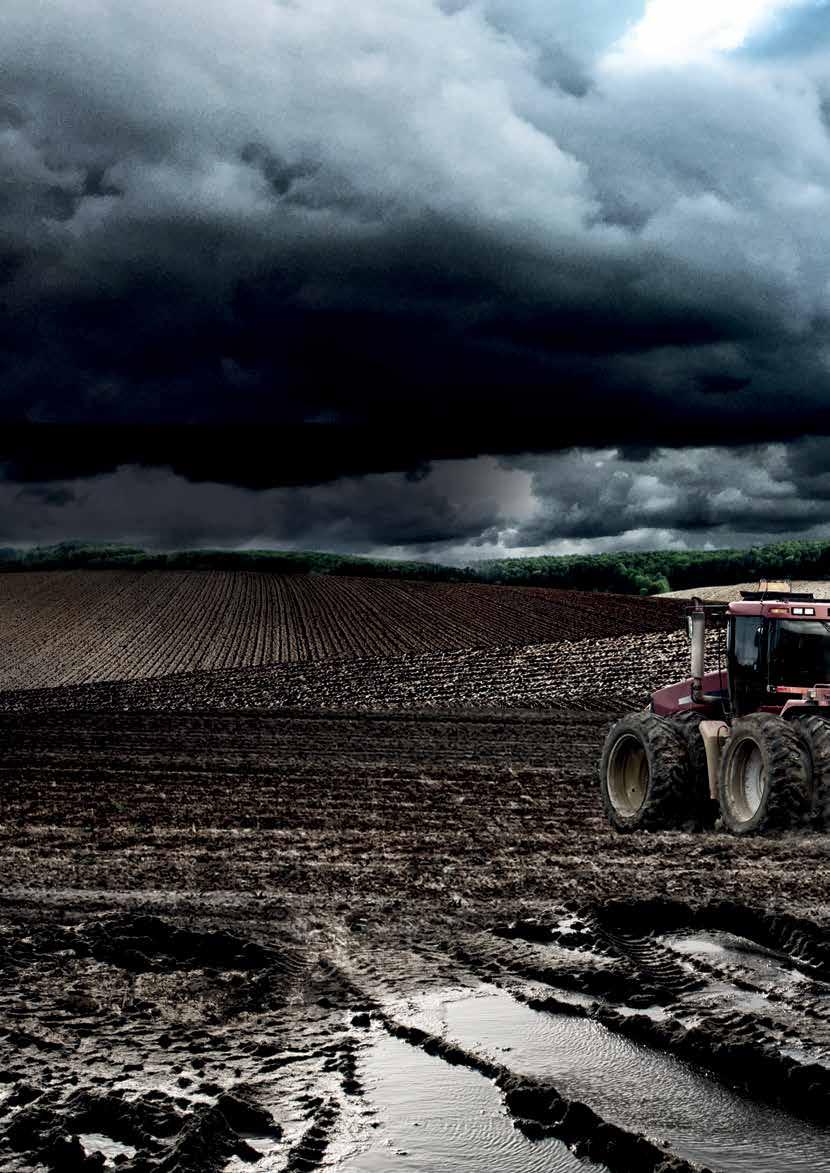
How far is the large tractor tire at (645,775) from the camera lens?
37.0ft

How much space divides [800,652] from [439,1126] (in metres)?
7.65

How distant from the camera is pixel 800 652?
10898 millimetres

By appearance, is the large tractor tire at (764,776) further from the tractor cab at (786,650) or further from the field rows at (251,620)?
the field rows at (251,620)

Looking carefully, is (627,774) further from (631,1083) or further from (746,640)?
(631,1083)

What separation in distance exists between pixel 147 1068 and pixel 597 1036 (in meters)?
1.89

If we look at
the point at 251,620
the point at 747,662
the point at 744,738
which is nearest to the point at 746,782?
the point at 744,738

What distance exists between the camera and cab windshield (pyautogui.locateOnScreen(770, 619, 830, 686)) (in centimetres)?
1084

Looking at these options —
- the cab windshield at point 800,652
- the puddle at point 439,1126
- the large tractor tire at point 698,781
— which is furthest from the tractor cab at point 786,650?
the puddle at point 439,1126

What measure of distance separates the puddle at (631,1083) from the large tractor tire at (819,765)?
4.84m

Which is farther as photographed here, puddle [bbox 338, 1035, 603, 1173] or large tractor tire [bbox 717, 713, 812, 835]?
large tractor tire [bbox 717, 713, 812, 835]

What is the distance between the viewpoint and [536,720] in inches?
1019

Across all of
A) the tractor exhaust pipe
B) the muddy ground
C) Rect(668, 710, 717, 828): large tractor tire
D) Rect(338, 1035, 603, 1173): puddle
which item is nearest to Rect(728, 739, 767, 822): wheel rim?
the muddy ground

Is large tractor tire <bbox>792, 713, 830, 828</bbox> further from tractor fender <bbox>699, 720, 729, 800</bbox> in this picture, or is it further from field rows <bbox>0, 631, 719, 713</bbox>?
field rows <bbox>0, 631, 719, 713</bbox>

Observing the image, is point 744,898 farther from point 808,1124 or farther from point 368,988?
point 808,1124
